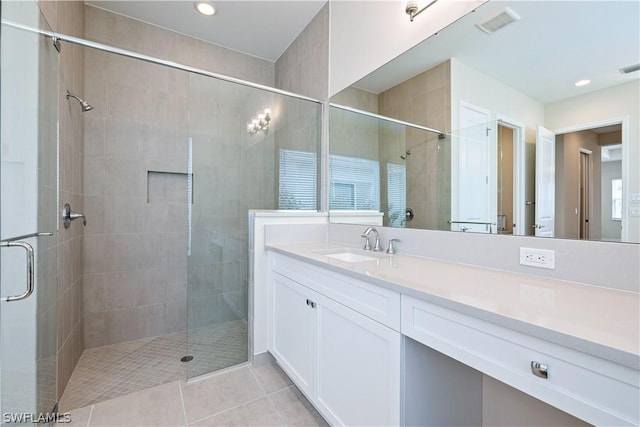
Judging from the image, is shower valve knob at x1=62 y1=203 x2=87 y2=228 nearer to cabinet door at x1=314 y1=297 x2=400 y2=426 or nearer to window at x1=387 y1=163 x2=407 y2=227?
cabinet door at x1=314 y1=297 x2=400 y2=426

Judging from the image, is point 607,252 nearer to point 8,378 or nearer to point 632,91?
point 632,91

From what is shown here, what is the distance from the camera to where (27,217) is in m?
1.15

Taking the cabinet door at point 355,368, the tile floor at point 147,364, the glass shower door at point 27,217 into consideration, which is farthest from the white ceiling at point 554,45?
the tile floor at point 147,364

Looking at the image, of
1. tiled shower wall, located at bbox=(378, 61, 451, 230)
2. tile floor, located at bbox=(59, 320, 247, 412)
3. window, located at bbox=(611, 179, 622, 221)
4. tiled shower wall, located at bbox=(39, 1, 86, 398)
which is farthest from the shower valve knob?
window, located at bbox=(611, 179, 622, 221)

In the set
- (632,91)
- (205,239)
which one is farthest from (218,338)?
(632,91)

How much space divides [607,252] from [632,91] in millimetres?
521

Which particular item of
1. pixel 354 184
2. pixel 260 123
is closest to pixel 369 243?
pixel 354 184

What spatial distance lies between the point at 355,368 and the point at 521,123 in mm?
1227

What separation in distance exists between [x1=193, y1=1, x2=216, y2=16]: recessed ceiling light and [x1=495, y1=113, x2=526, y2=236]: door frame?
241 cm

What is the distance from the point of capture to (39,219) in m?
1.27

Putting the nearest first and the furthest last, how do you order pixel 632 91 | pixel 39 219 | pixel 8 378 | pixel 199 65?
1. pixel 632 91
2. pixel 8 378
3. pixel 39 219
4. pixel 199 65

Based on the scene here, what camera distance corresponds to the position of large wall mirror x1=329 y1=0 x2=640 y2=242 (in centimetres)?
92

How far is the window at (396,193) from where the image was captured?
1737mm

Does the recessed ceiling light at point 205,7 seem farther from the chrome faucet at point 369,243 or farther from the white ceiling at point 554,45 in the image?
the chrome faucet at point 369,243
